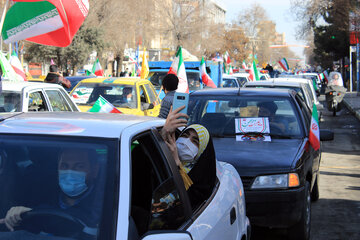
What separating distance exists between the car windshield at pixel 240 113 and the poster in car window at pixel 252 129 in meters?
0.06

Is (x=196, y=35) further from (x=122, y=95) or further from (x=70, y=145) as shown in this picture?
(x=70, y=145)

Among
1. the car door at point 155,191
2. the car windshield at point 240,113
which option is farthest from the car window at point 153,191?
the car windshield at point 240,113

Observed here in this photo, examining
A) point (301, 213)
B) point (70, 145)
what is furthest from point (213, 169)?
point (301, 213)

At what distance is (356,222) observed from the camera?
7133 millimetres

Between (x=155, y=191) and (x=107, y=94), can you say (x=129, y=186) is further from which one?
(x=107, y=94)

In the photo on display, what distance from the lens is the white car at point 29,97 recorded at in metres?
7.75

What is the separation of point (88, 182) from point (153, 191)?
1.51 feet

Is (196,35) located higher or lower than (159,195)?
higher

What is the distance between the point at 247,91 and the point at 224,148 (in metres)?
1.48

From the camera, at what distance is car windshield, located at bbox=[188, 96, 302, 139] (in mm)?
7215

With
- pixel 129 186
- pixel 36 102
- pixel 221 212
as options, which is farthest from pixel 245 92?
pixel 129 186

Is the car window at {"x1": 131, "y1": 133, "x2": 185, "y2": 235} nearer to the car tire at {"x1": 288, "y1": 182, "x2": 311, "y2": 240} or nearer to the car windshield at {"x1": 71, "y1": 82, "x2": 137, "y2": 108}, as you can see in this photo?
the car tire at {"x1": 288, "y1": 182, "x2": 311, "y2": 240}

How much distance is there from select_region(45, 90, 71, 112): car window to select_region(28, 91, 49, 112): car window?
0.14 m

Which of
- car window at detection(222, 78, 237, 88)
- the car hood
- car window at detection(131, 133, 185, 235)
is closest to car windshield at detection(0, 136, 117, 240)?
car window at detection(131, 133, 185, 235)
